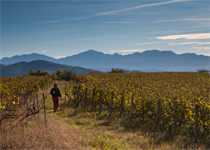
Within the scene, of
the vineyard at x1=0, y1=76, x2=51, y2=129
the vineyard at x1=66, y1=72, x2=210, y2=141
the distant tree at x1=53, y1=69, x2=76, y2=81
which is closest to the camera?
the vineyard at x1=0, y1=76, x2=51, y2=129

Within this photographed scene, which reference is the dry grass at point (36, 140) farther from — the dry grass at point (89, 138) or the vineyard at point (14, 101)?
the vineyard at point (14, 101)

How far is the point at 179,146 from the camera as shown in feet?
22.9

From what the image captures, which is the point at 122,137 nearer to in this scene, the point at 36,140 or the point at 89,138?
the point at 89,138

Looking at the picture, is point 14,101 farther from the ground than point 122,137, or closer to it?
farther from the ground

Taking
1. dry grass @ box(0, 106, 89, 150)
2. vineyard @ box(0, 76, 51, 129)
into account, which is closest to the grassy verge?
dry grass @ box(0, 106, 89, 150)

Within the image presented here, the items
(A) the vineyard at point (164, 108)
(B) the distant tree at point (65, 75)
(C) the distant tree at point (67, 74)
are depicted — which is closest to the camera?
(A) the vineyard at point (164, 108)

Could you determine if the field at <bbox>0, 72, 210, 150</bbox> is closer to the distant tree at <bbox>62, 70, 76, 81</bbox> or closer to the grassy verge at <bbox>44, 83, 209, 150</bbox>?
the grassy verge at <bbox>44, 83, 209, 150</bbox>

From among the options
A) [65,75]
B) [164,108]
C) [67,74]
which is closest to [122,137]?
[164,108]

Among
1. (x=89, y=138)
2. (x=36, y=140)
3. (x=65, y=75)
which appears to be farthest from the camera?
(x=65, y=75)

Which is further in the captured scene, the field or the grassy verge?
the grassy verge

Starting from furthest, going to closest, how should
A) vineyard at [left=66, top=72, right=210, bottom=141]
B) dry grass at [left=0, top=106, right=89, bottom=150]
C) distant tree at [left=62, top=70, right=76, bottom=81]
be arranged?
distant tree at [left=62, top=70, right=76, bottom=81] < vineyard at [left=66, top=72, right=210, bottom=141] < dry grass at [left=0, top=106, right=89, bottom=150]

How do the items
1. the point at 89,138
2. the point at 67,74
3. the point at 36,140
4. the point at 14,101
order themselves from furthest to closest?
the point at 67,74
the point at 14,101
the point at 89,138
the point at 36,140

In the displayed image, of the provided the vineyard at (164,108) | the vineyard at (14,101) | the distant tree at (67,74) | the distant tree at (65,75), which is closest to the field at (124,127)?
the vineyard at (164,108)

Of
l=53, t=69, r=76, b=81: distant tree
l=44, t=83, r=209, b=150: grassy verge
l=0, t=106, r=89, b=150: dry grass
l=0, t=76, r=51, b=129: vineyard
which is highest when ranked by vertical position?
l=53, t=69, r=76, b=81: distant tree
